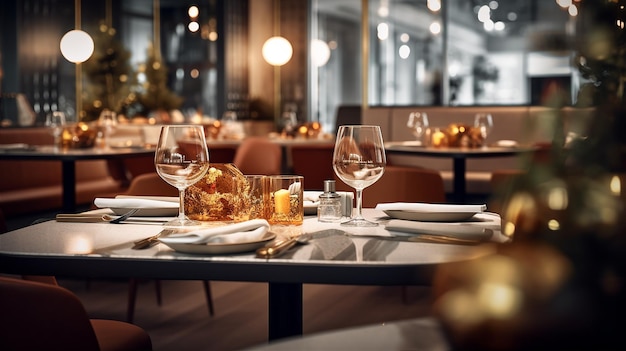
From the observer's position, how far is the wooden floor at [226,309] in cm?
350

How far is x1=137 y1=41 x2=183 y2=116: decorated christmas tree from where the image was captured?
36.5 feet

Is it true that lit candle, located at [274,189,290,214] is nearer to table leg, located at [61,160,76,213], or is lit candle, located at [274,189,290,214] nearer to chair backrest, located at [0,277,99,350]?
chair backrest, located at [0,277,99,350]

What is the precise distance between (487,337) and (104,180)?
720 cm

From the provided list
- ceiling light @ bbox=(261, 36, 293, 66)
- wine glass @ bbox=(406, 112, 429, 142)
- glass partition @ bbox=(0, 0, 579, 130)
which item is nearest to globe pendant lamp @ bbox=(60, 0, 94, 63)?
glass partition @ bbox=(0, 0, 579, 130)

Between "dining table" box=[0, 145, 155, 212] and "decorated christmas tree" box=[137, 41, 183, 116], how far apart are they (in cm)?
646

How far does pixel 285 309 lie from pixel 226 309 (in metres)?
2.54

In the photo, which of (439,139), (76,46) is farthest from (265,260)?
(76,46)

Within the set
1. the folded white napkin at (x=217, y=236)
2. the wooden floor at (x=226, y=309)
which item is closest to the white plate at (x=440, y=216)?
the folded white napkin at (x=217, y=236)

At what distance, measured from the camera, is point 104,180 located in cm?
741

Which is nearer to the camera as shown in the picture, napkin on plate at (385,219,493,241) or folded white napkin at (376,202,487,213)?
napkin on plate at (385,219,493,241)

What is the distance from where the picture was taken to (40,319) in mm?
1205

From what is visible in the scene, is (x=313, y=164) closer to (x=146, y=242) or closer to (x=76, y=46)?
(x=76, y=46)

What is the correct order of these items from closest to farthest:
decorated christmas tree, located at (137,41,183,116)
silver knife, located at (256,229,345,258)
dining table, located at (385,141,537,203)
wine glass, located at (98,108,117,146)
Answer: silver knife, located at (256,229,345,258), dining table, located at (385,141,537,203), wine glass, located at (98,108,117,146), decorated christmas tree, located at (137,41,183,116)

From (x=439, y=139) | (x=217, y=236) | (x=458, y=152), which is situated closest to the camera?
(x=217, y=236)
